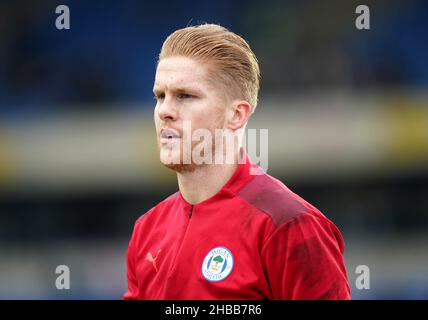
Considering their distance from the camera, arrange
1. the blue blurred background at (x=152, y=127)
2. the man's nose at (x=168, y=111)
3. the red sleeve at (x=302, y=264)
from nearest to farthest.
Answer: the red sleeve at (x=302, y=264), the man's nose at (x=168, y=111), the blue blurred background at (x=152, y=127)

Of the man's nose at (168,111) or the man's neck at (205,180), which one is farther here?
the man's neck at (205,180)

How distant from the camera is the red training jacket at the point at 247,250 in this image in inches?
90.6

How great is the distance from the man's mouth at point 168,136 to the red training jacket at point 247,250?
0.86 ft

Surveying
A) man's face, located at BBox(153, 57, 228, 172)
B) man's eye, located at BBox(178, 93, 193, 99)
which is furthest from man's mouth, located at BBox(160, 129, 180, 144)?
man's eye, located at BBox(178, 93, 193, 99)

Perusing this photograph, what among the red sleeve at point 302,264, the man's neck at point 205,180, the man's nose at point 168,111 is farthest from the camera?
A: the man's neck at point 205,180

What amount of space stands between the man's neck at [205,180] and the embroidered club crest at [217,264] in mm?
230

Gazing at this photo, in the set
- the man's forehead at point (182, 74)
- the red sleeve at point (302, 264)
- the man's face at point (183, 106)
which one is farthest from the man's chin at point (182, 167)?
the red sleeve at point (302, 264)

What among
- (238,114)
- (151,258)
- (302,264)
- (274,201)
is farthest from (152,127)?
(302,264)

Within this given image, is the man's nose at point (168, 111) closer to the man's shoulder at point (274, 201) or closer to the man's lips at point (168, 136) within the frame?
the man's lips at point (168, 136)

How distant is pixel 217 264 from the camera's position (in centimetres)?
240

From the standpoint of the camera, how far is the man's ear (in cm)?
253

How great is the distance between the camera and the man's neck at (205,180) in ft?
8.36

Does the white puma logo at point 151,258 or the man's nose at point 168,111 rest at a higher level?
the man's nose at point 168,111
